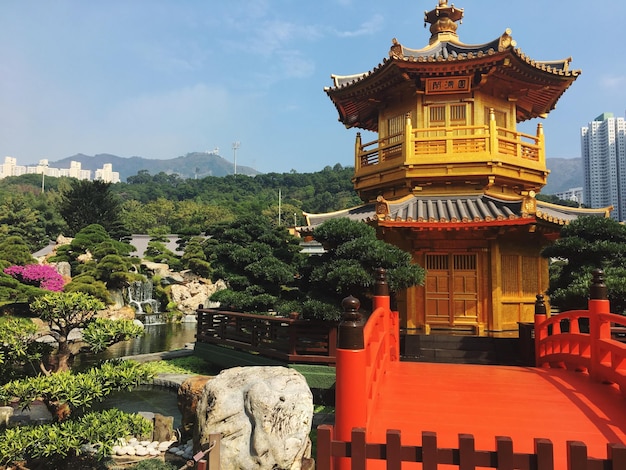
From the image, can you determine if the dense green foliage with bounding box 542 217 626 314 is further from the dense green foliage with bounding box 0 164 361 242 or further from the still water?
the dense green foliage with bounding box 0 164 361 242

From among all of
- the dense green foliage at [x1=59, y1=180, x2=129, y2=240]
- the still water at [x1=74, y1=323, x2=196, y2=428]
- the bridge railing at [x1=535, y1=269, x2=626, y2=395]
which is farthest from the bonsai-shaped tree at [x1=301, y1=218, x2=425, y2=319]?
the dense green foliage at [x1=59, y1=180, x2=129, y2=240]

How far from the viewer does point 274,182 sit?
108 m

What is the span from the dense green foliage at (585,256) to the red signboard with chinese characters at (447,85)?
4823 millimetres

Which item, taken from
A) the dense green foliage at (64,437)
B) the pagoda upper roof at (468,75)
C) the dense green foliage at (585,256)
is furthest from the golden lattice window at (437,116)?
the dense green foliage at (64,437)

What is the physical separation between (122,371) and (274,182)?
104 meters

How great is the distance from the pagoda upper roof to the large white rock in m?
8.80

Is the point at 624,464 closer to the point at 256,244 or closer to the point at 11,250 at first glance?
the point at 256,244

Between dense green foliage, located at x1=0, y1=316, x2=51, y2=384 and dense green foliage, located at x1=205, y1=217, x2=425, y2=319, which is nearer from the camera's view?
dense green foliage, located at x1=0, y1=316, x2=51, y2=384

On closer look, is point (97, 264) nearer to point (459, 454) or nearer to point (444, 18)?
point (444, 18)

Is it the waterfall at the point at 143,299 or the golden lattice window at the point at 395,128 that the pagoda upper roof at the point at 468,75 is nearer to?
the golden lattice window at the point at 395,128

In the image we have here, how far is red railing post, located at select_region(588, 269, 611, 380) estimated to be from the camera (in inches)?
219

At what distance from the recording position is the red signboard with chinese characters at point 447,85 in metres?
11.2

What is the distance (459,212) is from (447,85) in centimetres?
367

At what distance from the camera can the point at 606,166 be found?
97.1 meters
